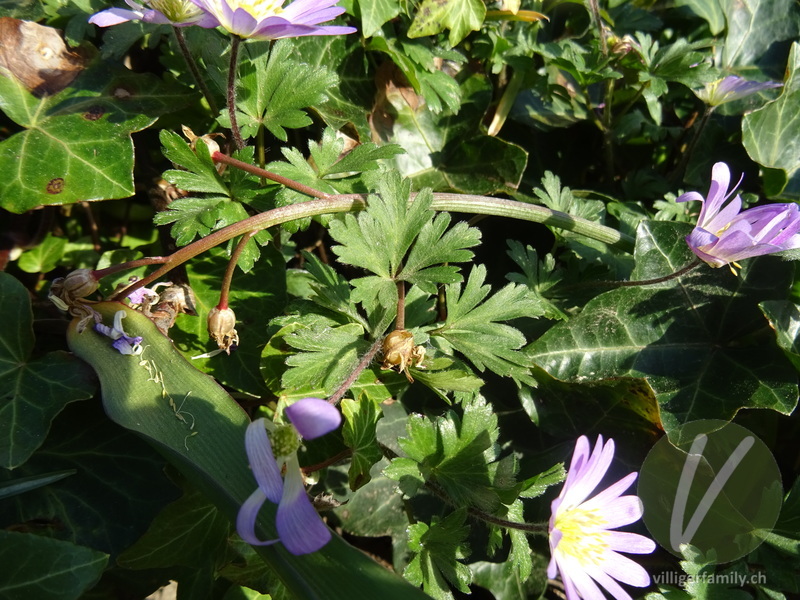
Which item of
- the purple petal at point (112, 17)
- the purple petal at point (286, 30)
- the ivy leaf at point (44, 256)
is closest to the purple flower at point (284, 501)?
the purple petal at point (286, 30)

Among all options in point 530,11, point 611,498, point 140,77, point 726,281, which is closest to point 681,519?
point 611,498

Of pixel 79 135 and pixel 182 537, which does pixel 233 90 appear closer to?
pixel 79 135

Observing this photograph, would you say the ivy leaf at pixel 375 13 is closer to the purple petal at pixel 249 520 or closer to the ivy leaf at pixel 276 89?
the ivy leaf at pixel 276 89

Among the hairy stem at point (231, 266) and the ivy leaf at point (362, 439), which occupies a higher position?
the hairy stem at point (231, 266)

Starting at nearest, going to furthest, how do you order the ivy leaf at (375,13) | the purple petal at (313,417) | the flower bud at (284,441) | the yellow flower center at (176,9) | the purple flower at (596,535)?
the purple petal at (313,417), the flower bud at (284,441), the purple flower at (596,535), the yellow flower center at (176,9), the ivy leaf at (375,13)

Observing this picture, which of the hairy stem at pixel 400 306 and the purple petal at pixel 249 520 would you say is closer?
the purple petal at pixel 249 520

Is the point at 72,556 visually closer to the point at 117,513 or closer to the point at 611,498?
the point at 117,513
